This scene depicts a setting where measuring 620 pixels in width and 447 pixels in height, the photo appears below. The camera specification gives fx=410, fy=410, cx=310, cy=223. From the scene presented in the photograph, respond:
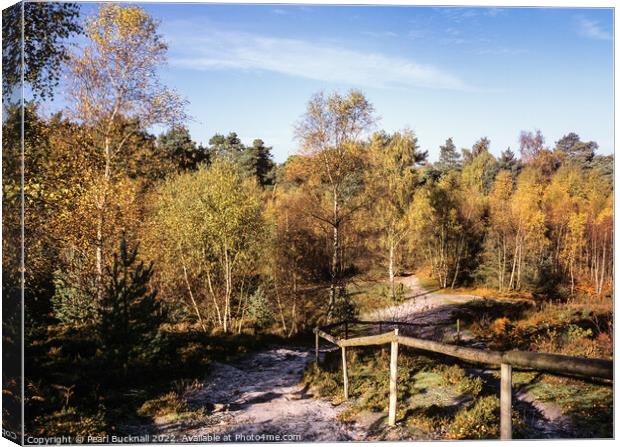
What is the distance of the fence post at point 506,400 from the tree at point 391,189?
3286 mm

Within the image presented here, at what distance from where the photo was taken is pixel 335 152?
872 cm

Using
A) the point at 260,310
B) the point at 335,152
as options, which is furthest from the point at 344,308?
the point at 335,152

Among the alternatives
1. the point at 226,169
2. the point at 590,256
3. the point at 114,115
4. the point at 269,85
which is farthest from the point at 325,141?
the point at 590,256

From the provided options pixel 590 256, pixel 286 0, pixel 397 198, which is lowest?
pixel 590 256

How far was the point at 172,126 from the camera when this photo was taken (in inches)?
316

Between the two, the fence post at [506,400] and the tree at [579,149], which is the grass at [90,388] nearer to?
the fence post at [506,400]

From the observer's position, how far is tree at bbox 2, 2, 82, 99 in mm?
7164

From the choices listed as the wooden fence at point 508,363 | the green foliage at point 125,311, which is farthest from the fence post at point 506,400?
the green foliage at point 125,311

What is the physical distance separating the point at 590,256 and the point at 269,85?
21.8ft

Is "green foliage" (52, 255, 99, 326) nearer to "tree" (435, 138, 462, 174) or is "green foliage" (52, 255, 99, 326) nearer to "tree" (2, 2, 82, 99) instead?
"tree" (2, 2, 82, 99)

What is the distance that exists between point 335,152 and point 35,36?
5.87m

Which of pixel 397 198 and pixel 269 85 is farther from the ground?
pixel 269 85

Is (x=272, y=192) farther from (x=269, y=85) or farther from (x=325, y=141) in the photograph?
(x=269, y=85)

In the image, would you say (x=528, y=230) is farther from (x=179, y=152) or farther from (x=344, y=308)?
(x=179, y=152)
